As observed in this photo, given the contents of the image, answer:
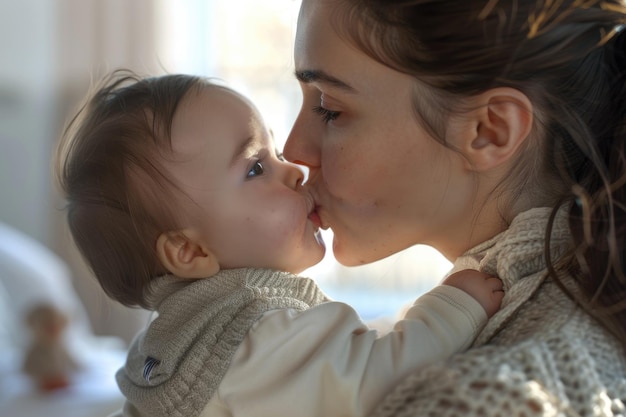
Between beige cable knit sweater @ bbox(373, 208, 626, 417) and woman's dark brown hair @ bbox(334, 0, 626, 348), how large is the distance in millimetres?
Answer: 39

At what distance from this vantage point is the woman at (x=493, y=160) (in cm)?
97

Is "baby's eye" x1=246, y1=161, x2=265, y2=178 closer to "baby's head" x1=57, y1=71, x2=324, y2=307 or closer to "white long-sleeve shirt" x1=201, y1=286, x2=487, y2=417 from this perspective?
"baby's head" x1=57, y1=71, x2=324, y2=307

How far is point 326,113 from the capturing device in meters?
1.29

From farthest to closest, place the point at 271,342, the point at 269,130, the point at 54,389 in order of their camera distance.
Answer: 1. the point at 54,389
2. the point at 269,130
3. the point at 271,342

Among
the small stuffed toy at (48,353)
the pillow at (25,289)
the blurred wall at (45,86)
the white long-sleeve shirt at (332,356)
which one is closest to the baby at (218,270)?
the white long-sleeve shirt at (332,356)

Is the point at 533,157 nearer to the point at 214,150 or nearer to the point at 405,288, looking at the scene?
the point at 214,150

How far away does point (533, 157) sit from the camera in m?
1.21

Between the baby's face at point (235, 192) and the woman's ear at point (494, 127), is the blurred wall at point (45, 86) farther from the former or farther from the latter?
the woman's ear at point (494, 127)

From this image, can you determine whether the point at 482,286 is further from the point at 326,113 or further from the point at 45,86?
the point at 45,86

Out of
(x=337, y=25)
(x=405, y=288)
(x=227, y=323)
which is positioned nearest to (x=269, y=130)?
(x=337, y=25)

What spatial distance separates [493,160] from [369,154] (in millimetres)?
172

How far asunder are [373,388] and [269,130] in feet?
1.77

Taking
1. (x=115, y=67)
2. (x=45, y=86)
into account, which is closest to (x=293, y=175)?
(x=115, y=67)

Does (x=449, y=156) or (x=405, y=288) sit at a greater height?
(x=449, y=156)
